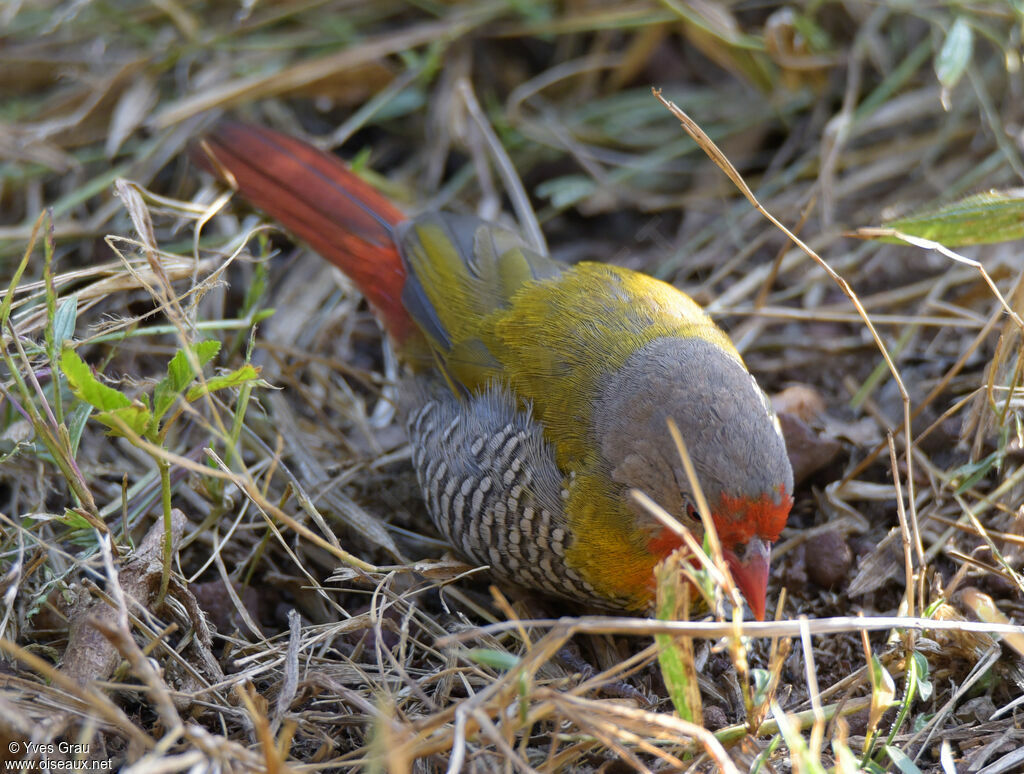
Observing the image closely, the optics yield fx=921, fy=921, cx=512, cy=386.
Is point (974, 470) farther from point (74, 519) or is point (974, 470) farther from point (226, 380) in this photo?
point (74, 519)

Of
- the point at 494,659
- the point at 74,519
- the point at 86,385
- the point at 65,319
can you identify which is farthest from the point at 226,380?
the point at 494,659

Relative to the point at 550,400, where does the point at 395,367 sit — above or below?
below

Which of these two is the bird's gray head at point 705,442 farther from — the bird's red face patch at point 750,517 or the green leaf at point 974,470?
the green leaf at point 974,470

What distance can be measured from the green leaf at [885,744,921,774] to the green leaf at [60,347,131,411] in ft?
5.86

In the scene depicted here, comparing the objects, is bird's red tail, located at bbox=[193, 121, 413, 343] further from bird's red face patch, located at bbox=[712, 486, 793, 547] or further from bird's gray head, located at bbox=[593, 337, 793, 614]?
bird's red face patch, located at bbox=[712, 486, 793, 547]

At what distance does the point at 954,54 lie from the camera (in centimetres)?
318

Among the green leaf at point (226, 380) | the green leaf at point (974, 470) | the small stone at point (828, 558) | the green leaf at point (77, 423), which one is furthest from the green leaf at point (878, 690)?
the green leaf at point (77, 423)

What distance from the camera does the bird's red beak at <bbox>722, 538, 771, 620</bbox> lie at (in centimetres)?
227

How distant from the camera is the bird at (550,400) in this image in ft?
7.44

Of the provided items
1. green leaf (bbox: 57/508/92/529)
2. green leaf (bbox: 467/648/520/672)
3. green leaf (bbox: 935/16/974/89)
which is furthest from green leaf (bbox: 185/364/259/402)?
green leaf (bbox: 935/16/974/89)

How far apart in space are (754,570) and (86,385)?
1601 millimetres

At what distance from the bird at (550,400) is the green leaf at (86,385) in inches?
39.7

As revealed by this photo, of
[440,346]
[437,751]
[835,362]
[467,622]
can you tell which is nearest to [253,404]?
[440,346]

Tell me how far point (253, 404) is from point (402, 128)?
5.57ft
